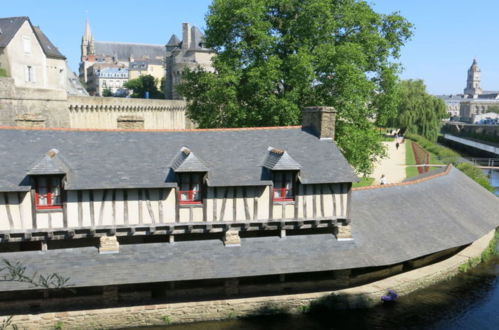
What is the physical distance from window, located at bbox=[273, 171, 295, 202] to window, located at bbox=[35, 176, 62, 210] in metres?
6.00

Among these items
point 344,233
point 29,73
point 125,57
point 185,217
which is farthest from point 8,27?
point 125,57

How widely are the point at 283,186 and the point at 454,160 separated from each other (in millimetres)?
28499

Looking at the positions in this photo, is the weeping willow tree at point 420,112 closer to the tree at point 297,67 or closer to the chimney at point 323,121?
the tree at point 297,67

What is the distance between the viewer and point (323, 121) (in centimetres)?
1446

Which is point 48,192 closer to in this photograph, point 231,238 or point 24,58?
point 231,238

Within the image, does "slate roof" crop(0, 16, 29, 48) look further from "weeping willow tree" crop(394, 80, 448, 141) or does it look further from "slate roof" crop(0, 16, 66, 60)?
"weeping willow tree" crop(394, 80, 448, 141)

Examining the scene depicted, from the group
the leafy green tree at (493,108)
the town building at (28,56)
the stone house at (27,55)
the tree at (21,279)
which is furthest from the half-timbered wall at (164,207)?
the leafy green tree at (493,108)

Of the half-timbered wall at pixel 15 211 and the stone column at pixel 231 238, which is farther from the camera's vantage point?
the stone column at pixel 231 238

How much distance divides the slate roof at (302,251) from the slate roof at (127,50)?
9234cm

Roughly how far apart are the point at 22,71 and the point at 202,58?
989 inches

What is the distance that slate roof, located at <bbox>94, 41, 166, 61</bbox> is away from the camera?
102 metres

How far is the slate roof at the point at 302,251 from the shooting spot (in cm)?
1198

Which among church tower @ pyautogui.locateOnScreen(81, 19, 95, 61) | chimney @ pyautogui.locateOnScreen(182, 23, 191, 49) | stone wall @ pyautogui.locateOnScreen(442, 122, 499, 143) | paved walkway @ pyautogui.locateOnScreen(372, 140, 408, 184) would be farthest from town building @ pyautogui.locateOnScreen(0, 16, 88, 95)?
church tower @ pyautogui.locateOnScreen(81, 19, 95, 61)

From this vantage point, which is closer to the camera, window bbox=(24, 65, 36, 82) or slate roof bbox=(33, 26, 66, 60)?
window bbox=(24, 65, 36, 82)
